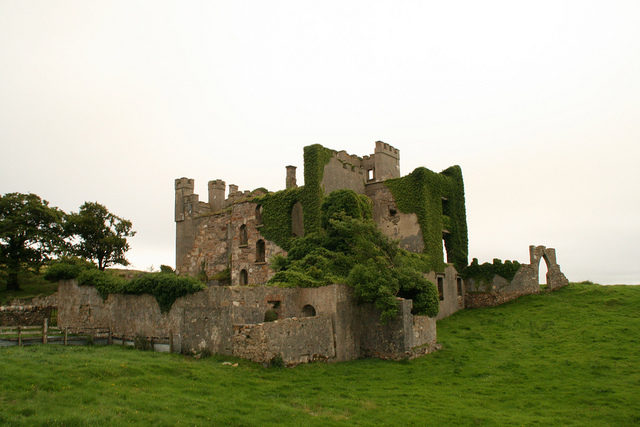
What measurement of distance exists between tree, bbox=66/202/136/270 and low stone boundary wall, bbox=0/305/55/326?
15.2m

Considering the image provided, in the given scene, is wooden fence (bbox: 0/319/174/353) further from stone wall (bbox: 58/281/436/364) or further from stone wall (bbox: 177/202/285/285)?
stone wall (bbox: 177/202/285/285)

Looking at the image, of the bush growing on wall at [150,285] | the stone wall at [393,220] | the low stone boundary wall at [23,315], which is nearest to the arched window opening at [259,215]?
the stone wall at [393,220]

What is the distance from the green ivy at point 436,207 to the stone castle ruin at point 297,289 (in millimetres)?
80

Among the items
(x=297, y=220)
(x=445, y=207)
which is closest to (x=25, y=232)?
(x=297, y=220)

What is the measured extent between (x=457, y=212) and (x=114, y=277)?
24.0m

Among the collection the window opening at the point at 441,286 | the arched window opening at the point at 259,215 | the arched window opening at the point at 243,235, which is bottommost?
the window opening at the point at 441,286

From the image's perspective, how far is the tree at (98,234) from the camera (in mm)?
47122

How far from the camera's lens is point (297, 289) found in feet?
74.9

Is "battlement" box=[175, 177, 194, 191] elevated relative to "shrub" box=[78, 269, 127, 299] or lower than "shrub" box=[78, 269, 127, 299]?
elevated

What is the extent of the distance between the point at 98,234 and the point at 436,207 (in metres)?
32.3

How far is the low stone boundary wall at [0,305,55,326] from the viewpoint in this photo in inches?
1240

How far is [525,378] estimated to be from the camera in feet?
61.5

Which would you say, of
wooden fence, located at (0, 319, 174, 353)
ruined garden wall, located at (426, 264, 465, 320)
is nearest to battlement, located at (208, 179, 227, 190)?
ruined garden wall, located at (426, 264, 465, 320)

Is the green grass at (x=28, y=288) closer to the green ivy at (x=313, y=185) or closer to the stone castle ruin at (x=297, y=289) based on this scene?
the stone castle ruin at (x=297, y=289)
